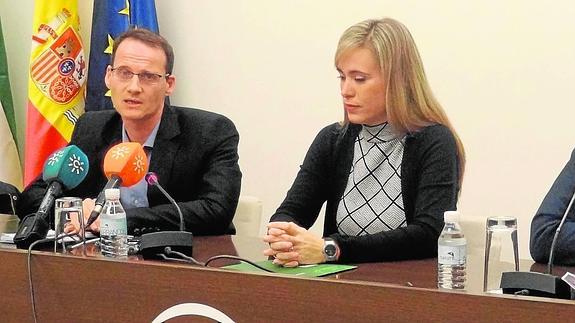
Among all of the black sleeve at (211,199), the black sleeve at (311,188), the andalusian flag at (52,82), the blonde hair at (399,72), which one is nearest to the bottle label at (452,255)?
the blonde hair at (399,72)

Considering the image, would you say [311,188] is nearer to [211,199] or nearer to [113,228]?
[211,199]

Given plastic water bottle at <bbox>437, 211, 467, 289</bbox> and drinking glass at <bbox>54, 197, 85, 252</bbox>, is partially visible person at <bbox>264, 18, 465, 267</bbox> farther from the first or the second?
drinking glass at <bbox>54, 197, 85, 252</bbox>

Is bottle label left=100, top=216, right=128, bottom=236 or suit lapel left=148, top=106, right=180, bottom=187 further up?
suit lapel left=148, top=106, right=180, bottom=187

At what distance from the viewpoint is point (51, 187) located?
2080 mm

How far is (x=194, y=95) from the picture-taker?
4.15 meters

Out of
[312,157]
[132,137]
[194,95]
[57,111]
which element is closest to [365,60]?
[312,157]

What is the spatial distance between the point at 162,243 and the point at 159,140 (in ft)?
2.95

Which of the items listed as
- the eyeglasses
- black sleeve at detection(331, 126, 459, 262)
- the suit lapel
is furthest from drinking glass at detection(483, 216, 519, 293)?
the eyeglasses

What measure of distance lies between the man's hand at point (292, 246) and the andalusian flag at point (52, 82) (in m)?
2.22

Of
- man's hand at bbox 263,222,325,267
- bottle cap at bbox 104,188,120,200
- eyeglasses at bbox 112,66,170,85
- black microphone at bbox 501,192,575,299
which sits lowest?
man's hand at bbox 263,222,325,267

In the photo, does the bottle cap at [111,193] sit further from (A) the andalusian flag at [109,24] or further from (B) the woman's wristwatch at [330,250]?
(A) the andalusian flag at [109,24]

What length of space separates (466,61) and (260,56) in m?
0.97

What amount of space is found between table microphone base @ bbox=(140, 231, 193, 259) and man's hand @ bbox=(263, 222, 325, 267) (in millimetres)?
197

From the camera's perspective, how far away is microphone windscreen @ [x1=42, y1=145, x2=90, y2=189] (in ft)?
6.88
